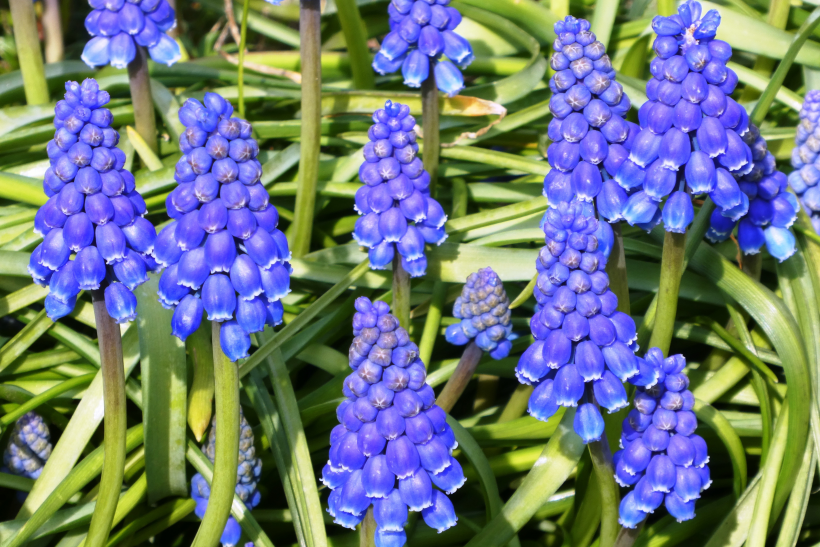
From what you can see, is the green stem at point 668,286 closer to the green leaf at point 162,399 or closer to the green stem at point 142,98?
the green leaf at point 162,399

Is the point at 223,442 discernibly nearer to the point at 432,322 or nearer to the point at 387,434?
the point at 387,434

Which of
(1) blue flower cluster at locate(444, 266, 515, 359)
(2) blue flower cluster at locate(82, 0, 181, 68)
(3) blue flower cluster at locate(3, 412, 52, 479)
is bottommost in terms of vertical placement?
(3) blue flower cluster at locate(3, 412, 52, 479)

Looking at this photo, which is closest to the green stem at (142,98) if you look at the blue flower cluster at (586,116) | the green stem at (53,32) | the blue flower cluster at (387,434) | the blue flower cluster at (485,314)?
the green stem at (53,32)

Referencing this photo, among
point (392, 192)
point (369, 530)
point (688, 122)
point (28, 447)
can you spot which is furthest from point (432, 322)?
point (28, 447)

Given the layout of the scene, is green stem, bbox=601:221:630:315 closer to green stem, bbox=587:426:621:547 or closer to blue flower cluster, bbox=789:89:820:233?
green stem, bbox=587:426:621:547

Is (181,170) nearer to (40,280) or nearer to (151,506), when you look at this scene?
(40,280)

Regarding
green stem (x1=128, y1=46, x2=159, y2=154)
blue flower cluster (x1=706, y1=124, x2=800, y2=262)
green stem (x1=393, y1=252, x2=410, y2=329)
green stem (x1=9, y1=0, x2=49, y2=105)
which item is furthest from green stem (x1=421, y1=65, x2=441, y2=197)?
green stem (x1=9, y1=0, x2=49, y2=105)
